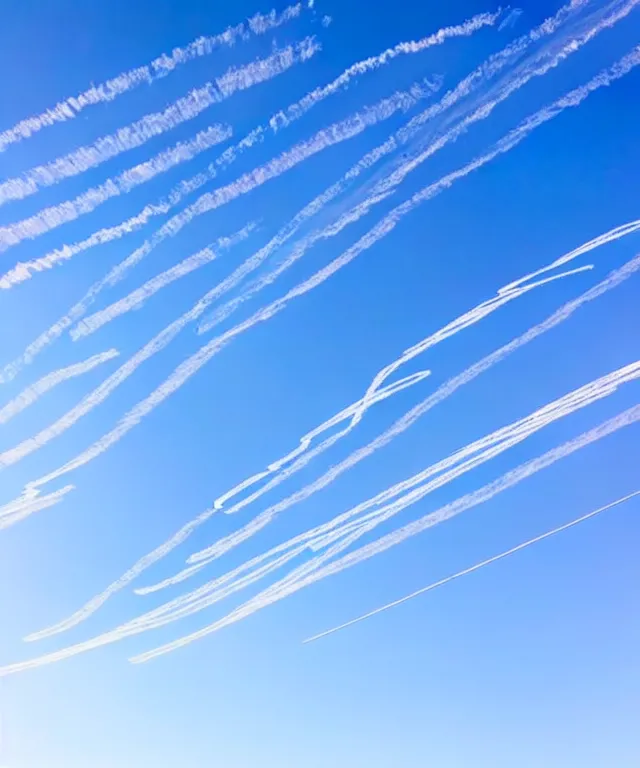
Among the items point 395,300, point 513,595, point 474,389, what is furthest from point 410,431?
point 513,595

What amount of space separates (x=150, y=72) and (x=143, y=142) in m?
0.10

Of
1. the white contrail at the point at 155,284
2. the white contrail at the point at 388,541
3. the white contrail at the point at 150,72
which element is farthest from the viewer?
the white contrail at the point at 388,541

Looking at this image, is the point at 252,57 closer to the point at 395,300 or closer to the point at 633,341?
the point at 395,300

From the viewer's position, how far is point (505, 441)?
1048mm

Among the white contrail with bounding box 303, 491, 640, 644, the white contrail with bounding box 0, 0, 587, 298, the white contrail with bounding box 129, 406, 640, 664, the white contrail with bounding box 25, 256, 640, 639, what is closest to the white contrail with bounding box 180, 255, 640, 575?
the white contrail with bounding box 25, 256, 640, 639

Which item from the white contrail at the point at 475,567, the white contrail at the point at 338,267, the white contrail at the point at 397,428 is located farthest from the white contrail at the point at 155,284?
the white contrail at the point at 475,567

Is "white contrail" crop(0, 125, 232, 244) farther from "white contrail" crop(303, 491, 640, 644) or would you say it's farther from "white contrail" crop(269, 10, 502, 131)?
"white contrail" crop(303, 491, 640, 644)

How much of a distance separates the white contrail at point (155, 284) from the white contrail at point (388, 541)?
572 mm

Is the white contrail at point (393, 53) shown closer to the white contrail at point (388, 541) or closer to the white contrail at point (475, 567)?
the white contrail at point (388, 541)

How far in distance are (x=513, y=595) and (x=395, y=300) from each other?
0.61 metres

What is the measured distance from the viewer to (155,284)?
0.95m

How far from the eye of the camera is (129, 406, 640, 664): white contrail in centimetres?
105

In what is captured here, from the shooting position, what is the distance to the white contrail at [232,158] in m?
0.87

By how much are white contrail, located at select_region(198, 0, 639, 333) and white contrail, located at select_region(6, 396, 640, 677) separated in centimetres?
51
